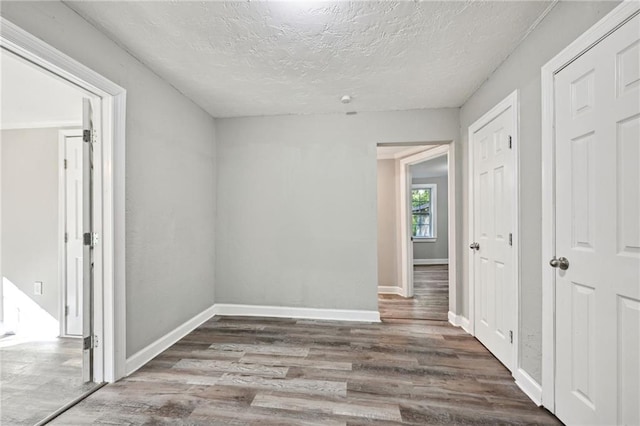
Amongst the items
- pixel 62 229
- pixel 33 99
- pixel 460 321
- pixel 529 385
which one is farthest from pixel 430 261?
pixel 33 99

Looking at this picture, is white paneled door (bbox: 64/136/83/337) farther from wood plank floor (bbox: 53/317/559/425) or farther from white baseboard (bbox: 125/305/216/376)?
wood plank floor (bbox: 53/317/559/425)

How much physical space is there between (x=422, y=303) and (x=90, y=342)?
3799 mm

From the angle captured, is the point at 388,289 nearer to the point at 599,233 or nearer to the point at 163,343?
the point at 163,343

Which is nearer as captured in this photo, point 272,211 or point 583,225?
point 583,225

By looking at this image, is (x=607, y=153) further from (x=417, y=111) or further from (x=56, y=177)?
(x=56, y=177)

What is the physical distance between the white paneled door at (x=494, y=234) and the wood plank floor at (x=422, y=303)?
822mm

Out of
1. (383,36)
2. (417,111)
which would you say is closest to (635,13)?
(383,36)

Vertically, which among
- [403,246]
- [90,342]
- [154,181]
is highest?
[154,181]

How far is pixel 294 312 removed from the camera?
3414 mm

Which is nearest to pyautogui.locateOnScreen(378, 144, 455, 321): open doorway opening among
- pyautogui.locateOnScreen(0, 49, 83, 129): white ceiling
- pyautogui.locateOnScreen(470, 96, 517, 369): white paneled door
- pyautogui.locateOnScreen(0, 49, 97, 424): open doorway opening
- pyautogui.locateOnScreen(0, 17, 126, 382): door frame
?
pyautogui.locateOnScreen(470, 96, 517, 369): white paneled door

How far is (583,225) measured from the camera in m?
1.47

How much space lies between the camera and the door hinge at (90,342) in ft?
6.64

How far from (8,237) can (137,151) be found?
7.56ft

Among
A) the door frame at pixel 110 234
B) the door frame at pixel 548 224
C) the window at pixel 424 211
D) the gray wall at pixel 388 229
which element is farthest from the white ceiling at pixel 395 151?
the window at pixel 424 211
